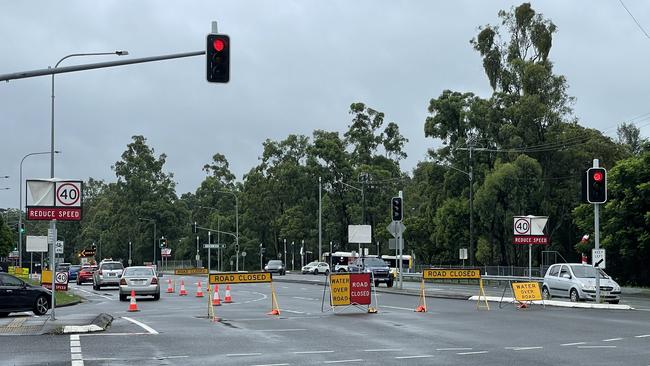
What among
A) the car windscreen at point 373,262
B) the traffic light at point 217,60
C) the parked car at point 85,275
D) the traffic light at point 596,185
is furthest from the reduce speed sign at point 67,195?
the parked car at point 85,275

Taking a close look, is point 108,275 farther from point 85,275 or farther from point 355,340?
point 355,340

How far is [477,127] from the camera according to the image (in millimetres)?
74562

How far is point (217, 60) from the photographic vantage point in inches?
782

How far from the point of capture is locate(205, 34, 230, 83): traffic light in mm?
19823

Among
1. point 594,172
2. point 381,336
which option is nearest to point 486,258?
point 594,172

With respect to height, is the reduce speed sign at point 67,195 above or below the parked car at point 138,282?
above

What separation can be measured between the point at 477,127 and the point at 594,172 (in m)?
45.0

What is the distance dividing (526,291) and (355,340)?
44.6 feet

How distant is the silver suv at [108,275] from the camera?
48781 millimetres

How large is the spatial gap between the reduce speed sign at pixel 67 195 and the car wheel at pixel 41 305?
6653 millimetres

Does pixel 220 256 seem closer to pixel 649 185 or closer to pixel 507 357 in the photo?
pixel 649 185

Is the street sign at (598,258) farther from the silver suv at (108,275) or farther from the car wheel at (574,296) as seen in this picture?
the silver suv at (108,275)

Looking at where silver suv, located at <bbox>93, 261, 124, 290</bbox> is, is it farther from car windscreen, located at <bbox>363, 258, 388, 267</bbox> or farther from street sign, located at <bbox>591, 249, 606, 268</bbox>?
street sign, located at <bbox>591, 249, 606, 268</bbox>

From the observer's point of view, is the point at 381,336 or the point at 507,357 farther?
the point at 381,336
